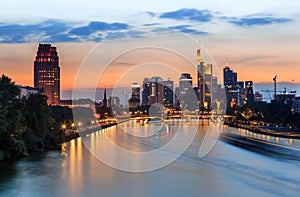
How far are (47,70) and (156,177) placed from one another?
62.2 metres

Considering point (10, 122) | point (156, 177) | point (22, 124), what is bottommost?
point (156, 177)

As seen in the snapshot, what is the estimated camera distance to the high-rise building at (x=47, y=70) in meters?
72.5

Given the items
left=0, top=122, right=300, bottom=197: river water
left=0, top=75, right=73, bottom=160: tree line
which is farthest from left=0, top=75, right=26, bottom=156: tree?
left=0, top=122, right=300, bottom=197: river water

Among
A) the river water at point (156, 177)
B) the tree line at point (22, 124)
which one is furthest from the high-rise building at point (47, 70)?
the river water at point (156, 177)

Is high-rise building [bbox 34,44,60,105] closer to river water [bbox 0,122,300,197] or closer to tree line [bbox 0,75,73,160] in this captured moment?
tree line [bbox 0,75,73,160]

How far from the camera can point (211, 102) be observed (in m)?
86.8

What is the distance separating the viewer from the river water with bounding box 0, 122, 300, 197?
11.5 meters

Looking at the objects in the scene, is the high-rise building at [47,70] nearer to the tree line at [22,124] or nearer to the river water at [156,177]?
the tree line at [22,124]

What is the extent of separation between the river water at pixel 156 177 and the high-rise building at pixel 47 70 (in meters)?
55.3

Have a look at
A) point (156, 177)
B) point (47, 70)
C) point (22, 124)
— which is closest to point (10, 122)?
point (22, 124)

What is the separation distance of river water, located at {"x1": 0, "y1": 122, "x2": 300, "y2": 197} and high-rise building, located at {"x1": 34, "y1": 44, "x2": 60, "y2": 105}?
5528 cm

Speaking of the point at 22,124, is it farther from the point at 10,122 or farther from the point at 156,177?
the point at 156,177

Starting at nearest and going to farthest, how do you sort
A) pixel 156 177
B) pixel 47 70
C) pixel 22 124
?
pixel 156 177
pixel 22 124
pixel 47 70

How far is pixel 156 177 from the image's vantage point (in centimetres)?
1341
